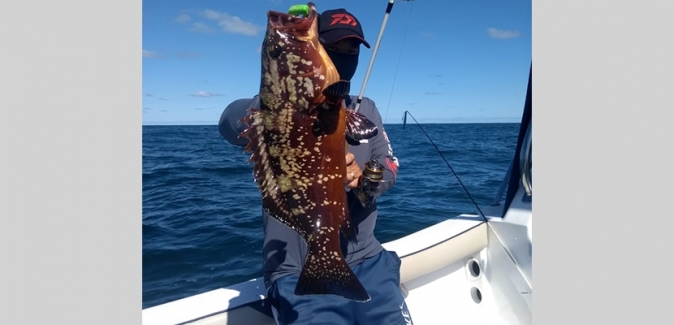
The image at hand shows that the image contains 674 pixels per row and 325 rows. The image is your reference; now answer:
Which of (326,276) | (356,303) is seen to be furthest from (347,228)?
(356,303)

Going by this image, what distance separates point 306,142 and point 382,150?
3.08 feet

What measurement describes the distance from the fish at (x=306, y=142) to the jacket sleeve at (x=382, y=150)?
429mm

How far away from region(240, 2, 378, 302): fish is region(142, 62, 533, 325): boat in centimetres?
116

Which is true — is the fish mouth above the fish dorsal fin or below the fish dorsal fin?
above

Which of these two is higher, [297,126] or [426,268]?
[297,126]

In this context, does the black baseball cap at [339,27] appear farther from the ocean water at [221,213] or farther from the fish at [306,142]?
the ocean water at [221,213]

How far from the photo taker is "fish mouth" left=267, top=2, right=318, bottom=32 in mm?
2018

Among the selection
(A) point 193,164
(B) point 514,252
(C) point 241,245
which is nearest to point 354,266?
(B) point 514,252

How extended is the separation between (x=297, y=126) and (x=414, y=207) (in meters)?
8.09

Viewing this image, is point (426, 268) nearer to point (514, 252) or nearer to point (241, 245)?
point (514, 252)

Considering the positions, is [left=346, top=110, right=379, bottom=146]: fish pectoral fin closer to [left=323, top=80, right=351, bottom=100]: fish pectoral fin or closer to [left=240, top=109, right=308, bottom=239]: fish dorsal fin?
[left=323, top=80, right=351, bottom=100]: fish pectoral fin

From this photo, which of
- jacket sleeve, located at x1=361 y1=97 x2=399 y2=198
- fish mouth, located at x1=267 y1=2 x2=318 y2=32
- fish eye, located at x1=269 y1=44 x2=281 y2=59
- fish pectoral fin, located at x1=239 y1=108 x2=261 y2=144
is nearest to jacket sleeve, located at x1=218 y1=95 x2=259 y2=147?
fish pectoral fin, located at x1=239 y1=108 x2=261 y2=144

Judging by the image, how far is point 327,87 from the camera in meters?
1.95

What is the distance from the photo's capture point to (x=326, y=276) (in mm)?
2273
